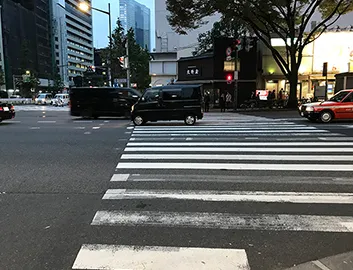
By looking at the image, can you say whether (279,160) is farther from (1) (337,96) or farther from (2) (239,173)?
(1) (337,96)

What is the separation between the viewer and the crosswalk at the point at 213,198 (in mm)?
3611

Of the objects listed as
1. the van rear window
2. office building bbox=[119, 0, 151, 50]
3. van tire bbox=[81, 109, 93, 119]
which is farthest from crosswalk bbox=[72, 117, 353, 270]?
office building bbox=[119, 0, 151, 50]

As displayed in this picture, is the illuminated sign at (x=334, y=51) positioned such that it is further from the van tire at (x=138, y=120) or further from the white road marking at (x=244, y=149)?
the white road marking at (x=244, y=149)

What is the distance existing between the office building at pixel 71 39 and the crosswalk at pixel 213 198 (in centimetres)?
11663

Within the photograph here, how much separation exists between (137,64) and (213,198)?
55209 millimetres

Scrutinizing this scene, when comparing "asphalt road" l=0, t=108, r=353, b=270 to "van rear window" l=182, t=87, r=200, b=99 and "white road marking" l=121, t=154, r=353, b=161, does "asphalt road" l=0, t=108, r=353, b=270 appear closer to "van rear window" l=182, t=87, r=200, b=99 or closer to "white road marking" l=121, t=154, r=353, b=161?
"white road marking" l=121, t=154, r=353, b=161

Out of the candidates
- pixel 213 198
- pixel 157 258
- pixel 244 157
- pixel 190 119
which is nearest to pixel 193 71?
pixel 190 119

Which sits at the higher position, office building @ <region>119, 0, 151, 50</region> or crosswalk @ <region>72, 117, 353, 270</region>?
office building @ <region>119, 0, 151, 50</region>

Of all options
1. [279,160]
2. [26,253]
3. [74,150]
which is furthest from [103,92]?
[26,253]

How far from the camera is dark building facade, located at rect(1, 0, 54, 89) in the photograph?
87688mm

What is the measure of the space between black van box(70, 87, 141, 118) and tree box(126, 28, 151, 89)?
34.2 m

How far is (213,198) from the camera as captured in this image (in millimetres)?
5387

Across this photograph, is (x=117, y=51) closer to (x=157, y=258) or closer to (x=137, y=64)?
(x=137, y=64)

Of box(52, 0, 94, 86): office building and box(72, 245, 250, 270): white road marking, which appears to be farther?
box(52, 0, 94, 86): office building
